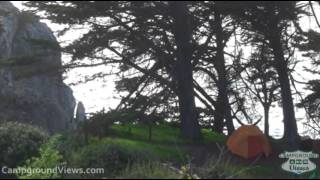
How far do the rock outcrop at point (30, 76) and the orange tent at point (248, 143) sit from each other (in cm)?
1024

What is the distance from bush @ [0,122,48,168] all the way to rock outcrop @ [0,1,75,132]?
14161 millimetres

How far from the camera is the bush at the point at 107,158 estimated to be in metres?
14.7

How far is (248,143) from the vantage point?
28.0m

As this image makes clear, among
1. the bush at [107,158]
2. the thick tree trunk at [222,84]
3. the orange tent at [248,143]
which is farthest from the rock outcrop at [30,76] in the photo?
the bush at [107,158]

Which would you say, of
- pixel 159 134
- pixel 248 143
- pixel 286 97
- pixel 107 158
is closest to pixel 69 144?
pixel 107 158

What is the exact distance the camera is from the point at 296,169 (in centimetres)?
1451

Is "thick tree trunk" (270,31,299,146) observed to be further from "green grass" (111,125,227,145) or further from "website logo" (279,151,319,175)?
"website logo" (279,151,319,175)

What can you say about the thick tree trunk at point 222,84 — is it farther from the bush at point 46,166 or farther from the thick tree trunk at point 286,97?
the bush at point 46,166

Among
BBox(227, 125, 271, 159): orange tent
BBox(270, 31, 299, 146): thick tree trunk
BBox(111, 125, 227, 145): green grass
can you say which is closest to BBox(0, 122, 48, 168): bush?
BBox(227, 125, 271, 159): orange tent

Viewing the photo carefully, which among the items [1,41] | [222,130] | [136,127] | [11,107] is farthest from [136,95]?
[1,41]

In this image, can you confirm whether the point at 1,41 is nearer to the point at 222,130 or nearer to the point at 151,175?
the point at 222,130

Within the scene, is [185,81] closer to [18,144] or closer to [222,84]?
[222,84]

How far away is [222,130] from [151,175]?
2756 centimetres

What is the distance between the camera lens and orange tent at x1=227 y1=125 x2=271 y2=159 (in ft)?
91.3
